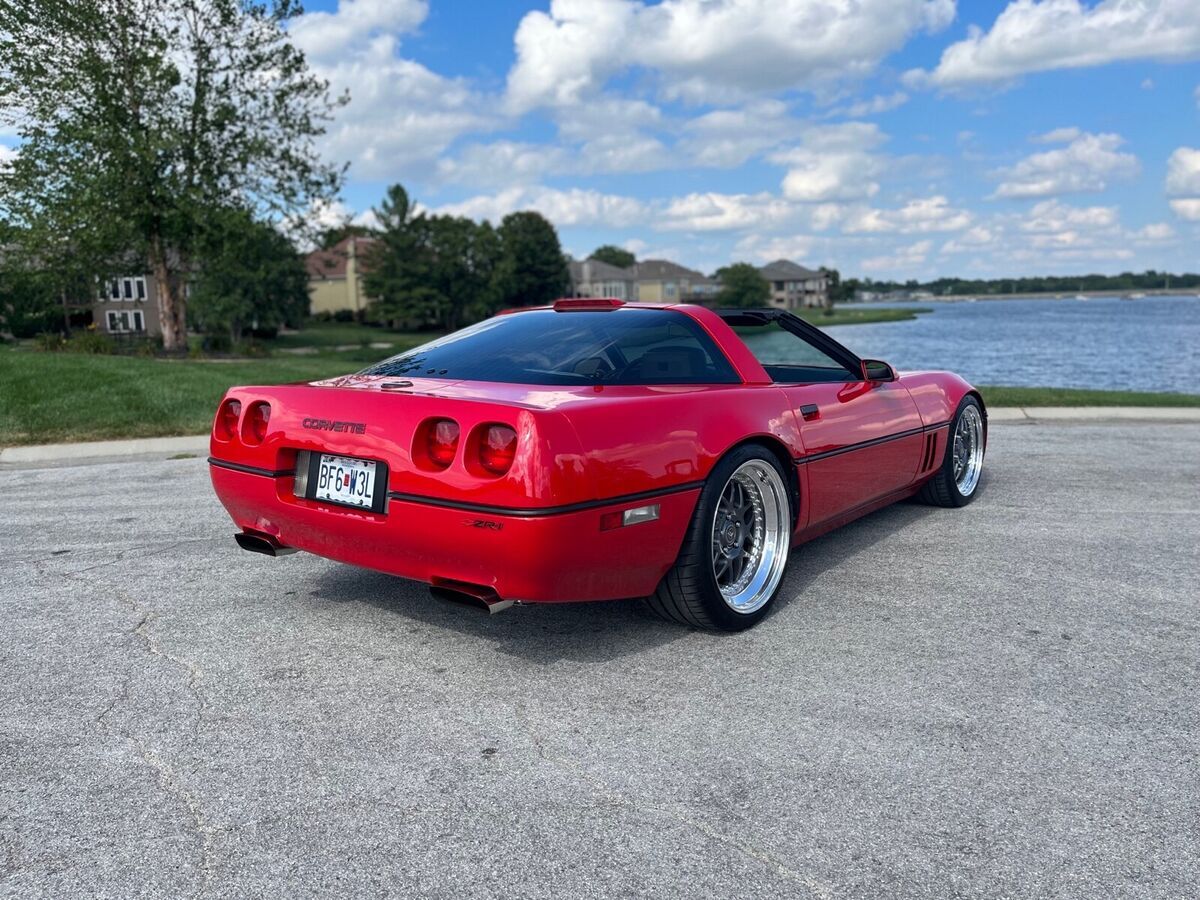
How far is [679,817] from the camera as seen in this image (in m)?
2.34

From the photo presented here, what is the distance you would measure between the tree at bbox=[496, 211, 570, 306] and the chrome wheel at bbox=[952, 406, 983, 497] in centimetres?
7538

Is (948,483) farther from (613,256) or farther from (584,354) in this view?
(613,256)

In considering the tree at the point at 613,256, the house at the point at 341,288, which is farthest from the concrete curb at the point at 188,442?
the tree at the point at 613,256

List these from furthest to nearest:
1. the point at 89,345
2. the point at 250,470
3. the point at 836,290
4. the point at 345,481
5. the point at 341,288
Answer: the point at 836,290
the point at 341,288
the point at 89,345
the point at 250,470
the point at 345,481

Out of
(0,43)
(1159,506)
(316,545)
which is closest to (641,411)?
(316,545)

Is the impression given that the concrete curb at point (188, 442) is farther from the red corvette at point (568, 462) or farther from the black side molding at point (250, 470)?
A: the red corvette at point (568, 462)

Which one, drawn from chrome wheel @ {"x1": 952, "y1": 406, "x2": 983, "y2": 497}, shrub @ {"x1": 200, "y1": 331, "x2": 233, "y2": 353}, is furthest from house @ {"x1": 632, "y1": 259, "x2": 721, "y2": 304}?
chrome wheel @ {"x1": 952, "y1": 406, "x2": 983, "y2": 497}

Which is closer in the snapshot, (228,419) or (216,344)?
(228,419)

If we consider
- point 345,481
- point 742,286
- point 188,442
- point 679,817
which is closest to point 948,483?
point 345,481

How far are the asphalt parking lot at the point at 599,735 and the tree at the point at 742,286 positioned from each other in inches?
4560

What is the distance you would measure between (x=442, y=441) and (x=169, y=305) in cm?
2755

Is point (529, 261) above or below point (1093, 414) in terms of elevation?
above

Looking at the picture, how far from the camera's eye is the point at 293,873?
2107mm

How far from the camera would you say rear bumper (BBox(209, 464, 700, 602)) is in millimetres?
2982
